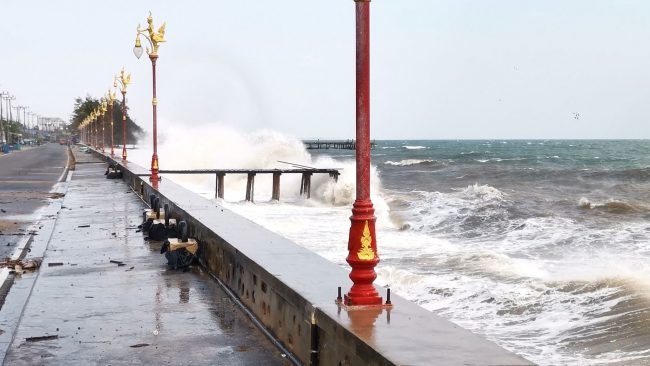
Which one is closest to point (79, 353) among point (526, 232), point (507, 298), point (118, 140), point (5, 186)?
point (507, 298)

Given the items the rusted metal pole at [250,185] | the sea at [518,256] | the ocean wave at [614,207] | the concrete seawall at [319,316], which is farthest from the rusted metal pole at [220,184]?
the concrete seawall at [319,316]

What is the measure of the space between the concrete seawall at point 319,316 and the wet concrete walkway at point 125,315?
285mm

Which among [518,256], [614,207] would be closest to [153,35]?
[518,256]

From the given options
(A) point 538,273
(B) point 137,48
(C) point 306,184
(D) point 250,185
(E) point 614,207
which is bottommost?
(E) point 614,207

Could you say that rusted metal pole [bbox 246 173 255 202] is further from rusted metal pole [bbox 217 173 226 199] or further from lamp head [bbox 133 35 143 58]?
lamp head [bbox 133 35 143 58]

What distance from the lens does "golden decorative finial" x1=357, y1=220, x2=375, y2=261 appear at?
6.51m

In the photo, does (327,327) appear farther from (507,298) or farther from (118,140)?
(118,140)

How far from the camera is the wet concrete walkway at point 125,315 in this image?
7.17 meters

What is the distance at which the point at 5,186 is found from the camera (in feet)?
109

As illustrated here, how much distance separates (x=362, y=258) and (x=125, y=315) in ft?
10.9

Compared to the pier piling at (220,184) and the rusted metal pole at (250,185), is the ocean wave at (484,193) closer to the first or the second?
the rusted metal pole at (250,185)

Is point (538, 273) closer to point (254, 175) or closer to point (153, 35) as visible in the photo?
point (153, 35)

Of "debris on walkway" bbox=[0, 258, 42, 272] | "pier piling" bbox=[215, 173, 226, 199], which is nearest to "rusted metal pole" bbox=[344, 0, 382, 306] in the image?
"debris on walkway" bbox=[0, 258, 42, 272]

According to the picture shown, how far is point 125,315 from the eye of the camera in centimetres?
869
